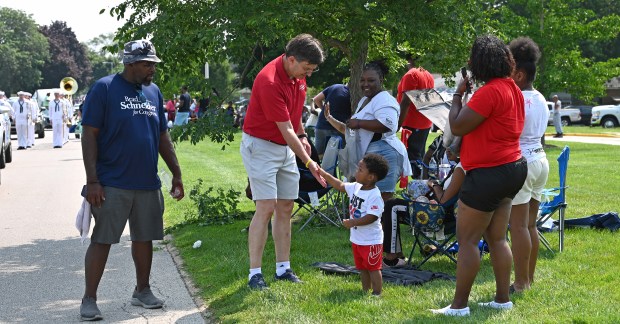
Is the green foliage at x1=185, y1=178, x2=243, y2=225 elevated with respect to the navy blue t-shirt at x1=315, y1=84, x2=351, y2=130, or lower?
lower

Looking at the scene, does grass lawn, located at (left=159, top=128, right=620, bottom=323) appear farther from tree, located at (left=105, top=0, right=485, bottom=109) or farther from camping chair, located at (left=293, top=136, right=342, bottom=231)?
tree, located at (left=105, top=0, right=485, bottom=109)

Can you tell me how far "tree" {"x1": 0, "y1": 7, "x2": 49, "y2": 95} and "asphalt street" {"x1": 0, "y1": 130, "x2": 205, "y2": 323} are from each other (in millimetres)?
95774

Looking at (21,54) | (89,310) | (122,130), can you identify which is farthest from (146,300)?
(21,54)

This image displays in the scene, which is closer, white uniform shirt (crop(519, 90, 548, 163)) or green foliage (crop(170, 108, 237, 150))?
white uniform shirt (crop(519, 90, 548, 163))

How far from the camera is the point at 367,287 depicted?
688 cm

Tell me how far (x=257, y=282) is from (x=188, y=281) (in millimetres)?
1065

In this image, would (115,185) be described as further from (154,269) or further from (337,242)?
(337,242)

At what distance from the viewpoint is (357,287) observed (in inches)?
277

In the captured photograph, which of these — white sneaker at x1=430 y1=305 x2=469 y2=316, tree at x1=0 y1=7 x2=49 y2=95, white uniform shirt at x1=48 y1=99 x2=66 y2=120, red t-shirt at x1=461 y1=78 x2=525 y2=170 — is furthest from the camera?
tree at x1=0 y1=7 x2=49 y2=95

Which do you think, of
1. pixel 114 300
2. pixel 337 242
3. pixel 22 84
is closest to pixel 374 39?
pixel 337 242

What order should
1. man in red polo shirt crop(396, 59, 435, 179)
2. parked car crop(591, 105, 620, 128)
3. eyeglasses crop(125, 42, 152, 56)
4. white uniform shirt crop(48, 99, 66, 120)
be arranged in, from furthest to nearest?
1. parked car crop(591, 105, 620, 128)
2. white uniform shirt crop(48, 99, 66, 120)
3. man in red polo shirt crop(396, 59, 435, 179)
4. eyeglasses crop(125, 42, 152, 56)

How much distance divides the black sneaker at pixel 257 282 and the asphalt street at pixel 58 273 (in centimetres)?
48

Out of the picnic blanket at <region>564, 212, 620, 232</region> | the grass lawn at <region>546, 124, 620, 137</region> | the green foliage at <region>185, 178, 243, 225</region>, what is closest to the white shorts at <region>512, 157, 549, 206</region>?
the picnic blanket at <region>564, 212, 620, 232</region>

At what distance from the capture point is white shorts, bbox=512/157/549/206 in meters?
6.69
